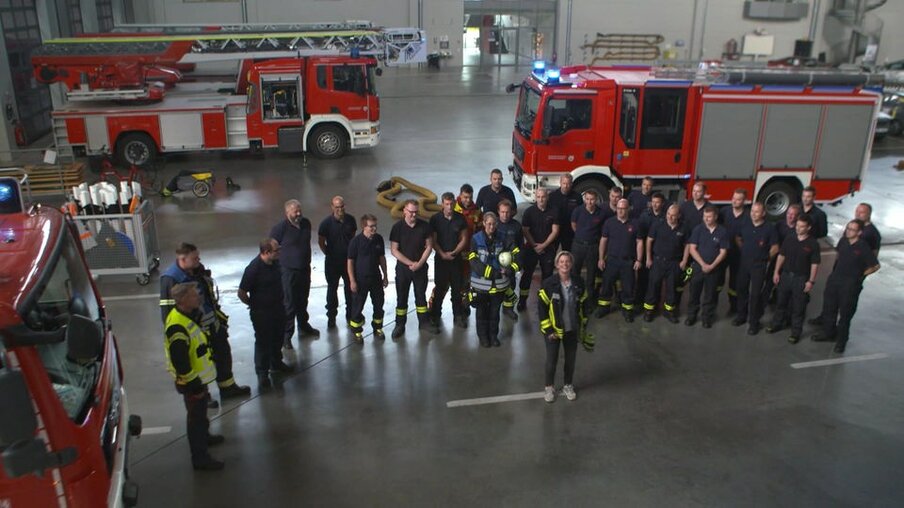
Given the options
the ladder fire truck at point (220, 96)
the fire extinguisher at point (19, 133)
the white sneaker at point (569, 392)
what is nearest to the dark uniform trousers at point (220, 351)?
the white sneaker at point (569, 392)

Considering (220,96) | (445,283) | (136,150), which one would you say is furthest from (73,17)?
(445,283)

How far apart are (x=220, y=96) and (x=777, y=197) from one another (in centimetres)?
1222

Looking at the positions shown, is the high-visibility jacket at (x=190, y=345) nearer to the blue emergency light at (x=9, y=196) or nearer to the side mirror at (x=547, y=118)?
the blue emergency light at (x=9, y=196)

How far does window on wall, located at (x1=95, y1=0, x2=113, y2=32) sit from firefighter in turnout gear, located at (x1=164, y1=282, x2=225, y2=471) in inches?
867

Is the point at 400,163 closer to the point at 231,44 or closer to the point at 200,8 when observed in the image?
the point at 231,44

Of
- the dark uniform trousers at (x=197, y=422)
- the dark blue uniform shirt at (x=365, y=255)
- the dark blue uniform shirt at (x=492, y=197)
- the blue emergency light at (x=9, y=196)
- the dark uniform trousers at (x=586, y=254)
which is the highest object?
the blue emergency light at (x=9, y=196)

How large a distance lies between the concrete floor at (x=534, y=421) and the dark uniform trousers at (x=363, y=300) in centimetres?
28

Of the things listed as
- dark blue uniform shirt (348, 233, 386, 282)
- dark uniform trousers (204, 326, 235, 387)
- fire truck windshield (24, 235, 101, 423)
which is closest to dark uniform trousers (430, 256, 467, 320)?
dark blue uniform shirt (348, 233, 386, 282)

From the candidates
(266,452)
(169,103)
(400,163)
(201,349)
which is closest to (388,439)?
(266,452)

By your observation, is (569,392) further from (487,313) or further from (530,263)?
(530,263)

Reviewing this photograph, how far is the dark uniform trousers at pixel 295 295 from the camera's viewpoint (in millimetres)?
7711

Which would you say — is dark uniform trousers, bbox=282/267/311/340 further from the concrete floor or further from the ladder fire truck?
the ladder fire truck

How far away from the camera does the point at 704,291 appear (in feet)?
27.7

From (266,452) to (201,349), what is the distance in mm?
1207
